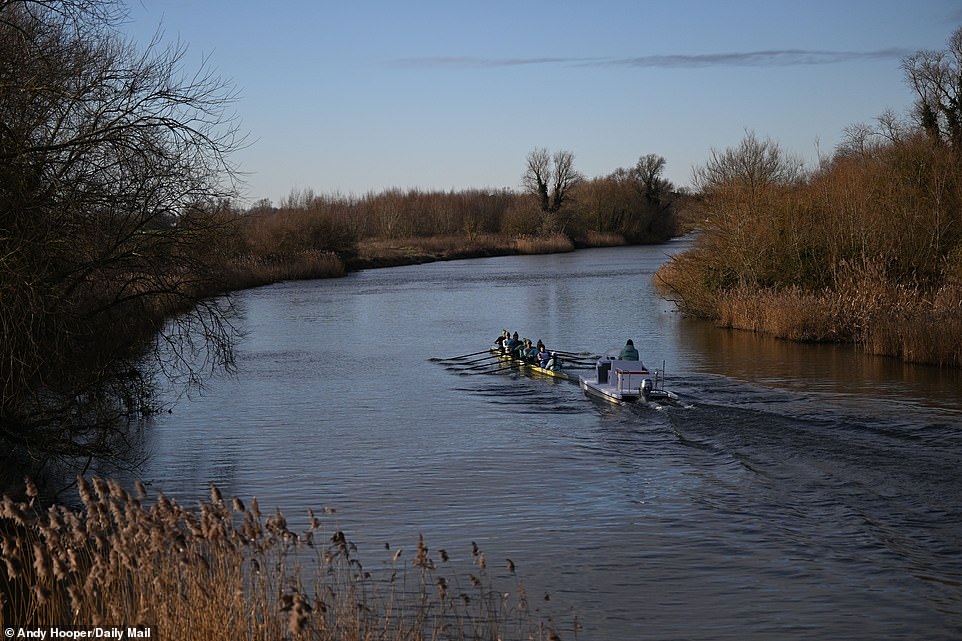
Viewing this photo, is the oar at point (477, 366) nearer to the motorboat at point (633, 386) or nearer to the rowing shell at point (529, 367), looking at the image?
the rowing shell at point (529, 367)

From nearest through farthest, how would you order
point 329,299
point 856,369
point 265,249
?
point 856,369 < point 329,299 < point 265,249

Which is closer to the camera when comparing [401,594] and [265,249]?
[401,594]

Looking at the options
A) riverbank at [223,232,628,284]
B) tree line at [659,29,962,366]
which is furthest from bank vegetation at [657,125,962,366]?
riverbank at [223,232,628,284]

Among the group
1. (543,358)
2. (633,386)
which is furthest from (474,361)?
(633,386)

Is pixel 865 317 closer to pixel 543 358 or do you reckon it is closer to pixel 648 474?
pixel 543 358

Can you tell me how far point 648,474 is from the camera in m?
13.0

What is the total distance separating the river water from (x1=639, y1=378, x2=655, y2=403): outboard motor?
40 cm

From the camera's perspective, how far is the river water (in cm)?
873

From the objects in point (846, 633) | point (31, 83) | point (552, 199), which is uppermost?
point (552, 199)

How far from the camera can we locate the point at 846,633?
25.9 ft

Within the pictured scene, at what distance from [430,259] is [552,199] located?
23549 millimetres

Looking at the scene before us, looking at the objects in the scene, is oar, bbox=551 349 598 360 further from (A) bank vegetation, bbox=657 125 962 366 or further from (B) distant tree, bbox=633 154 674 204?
(B) distant tree, bbox=633 154 674 204

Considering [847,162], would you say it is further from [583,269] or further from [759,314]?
[583,269]

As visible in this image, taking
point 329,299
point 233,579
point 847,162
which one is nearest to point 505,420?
point 233,579
